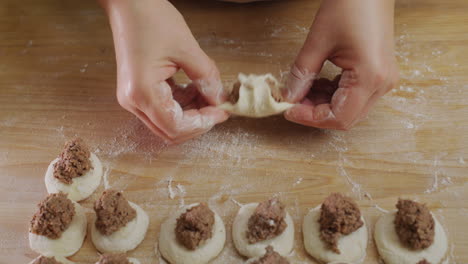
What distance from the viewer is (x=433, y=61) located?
2.12 m

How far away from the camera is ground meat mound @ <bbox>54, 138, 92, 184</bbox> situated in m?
1.84

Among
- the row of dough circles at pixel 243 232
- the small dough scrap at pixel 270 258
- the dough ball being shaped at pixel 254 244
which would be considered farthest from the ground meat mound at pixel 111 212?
the small dough scrap at pixel 270 258

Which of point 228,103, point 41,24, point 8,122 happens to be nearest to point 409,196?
point 228,103

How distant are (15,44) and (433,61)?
7.45ft

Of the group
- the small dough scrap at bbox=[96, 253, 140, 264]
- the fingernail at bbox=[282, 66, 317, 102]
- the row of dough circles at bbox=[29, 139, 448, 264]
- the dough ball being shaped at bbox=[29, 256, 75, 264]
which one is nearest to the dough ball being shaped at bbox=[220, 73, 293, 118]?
the fingernail at bbox=[282, 66, 317, 102]

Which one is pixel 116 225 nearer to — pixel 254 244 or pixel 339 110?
pixel 254 244

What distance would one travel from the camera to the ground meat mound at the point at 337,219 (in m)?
1.63

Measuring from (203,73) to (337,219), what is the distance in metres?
0.82

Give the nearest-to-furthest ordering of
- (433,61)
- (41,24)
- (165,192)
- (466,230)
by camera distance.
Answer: (466,230), (165,192), (433,61), (41,24)

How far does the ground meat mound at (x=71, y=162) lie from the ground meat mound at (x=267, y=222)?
798 mm

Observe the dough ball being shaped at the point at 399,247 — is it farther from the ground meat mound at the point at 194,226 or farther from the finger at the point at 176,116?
the finger at the point at 176,116

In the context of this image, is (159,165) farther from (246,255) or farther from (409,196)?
(409,196)

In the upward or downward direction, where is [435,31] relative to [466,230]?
upward

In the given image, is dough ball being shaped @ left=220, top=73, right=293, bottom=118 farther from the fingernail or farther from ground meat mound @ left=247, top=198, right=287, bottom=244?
ground meat mound @ left=247, top=198, right=287, bottom=244
